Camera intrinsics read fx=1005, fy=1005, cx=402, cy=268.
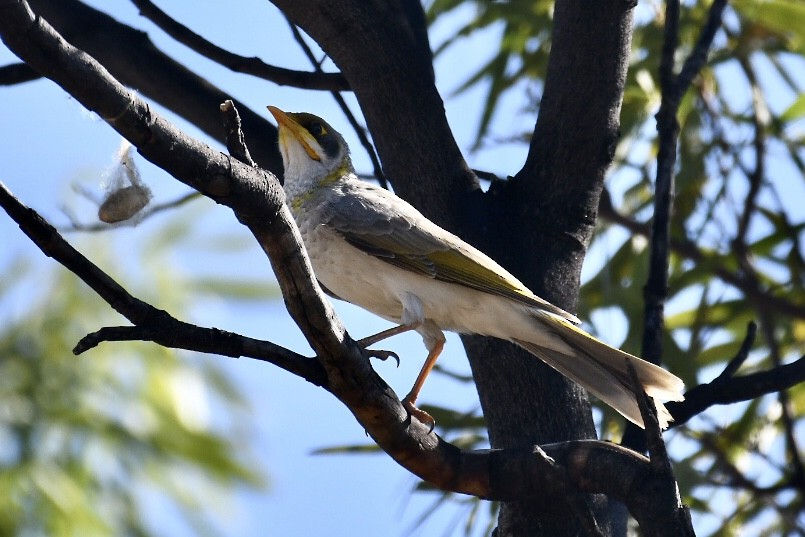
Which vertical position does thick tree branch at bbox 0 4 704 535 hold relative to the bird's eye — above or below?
below

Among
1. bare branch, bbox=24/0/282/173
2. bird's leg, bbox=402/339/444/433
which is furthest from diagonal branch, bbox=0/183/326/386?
bare branch, bbox=24/0/282/173

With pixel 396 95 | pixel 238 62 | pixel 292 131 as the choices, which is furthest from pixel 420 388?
pixel 238 62

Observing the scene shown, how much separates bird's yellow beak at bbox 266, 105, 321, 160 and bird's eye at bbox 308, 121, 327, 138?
37mm

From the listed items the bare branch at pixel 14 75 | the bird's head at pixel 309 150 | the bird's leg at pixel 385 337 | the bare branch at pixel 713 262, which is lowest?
the bird's leg at pixel 385 337

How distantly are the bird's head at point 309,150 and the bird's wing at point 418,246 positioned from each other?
40 cm

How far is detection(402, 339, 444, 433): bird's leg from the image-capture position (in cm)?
283

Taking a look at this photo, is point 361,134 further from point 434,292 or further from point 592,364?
point 592,364

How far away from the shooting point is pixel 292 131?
3.77m

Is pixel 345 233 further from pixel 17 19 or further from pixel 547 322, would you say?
pixel 17 19

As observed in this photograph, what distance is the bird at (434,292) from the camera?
2932mm

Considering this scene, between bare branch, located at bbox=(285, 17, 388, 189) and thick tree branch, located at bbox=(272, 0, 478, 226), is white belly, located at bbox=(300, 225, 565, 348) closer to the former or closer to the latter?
thick tree branch, located at bbox=(272, 0, 478, 226)

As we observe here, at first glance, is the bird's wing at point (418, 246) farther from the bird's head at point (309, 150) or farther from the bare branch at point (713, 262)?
the bare branch at point (713, 262)

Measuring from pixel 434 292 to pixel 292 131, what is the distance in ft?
3.36

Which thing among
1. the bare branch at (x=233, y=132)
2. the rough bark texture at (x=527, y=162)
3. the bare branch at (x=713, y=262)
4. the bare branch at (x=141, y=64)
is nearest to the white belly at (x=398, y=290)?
the rough bark texture at (x=527, y=162)
